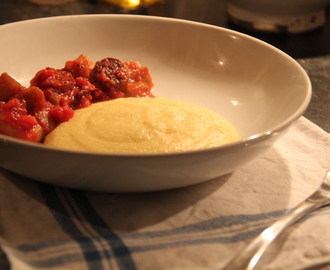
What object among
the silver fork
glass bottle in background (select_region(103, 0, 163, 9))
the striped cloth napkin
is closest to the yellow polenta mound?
the striped cloth napkin

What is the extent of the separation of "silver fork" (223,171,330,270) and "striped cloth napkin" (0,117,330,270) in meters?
0.04

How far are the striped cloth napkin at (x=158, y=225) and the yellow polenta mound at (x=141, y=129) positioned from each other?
0.18m

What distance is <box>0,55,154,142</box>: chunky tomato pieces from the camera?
173cm

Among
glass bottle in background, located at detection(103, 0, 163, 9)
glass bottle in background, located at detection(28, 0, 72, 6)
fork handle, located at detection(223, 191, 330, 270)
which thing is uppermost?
fork handle, located at detection(223, 191, 330, 270)

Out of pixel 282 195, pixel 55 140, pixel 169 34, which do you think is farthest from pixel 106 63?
pixel 282 195

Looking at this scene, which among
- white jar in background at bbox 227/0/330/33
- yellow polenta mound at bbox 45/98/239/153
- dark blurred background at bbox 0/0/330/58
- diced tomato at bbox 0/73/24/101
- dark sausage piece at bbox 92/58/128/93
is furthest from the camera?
dark blurred background at bbox 0/0/330/58

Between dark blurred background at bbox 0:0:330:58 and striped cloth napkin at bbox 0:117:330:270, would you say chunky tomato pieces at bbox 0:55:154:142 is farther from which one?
dark blurred background at bbox 0:0:330:58

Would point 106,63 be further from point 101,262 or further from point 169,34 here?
point 101,262

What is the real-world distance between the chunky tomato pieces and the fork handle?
1.03 m

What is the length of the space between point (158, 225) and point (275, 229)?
0.39 meters

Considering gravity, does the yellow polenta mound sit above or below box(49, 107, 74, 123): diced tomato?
above

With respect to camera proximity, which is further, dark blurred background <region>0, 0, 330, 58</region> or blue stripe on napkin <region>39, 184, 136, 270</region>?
dark blurred background <region>0, 0, 330, 58</region>

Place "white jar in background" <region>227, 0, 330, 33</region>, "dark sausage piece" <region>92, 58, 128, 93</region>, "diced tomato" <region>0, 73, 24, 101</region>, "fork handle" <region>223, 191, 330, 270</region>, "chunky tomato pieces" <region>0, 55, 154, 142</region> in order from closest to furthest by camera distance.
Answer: "fork handle" <region>223, 191, 330, 270</region>
"chunky tomato pieces" <region>0, 55, 154, 142</region>
"diced tomato" <region>0, 73, 24, 101</region>
"dark sausage piece" <region>92, 58, 128, 93</region>
"white jar in background" <region>227, 0, 330, 33</region>

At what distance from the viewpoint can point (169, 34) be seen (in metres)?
2.49
